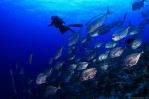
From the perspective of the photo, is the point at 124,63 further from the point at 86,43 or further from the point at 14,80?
the point at 14,80

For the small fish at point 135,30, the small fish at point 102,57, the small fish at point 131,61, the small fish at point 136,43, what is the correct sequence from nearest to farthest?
the small fish at point 131,61, the small fish at point 136,43, the small fish at point 135,30, the small fish at point 102,57

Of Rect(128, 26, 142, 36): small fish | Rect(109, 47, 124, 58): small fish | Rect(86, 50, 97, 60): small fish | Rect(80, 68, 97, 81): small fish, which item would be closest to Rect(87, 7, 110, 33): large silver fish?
Rect(80, 68, 97, 81): small fish

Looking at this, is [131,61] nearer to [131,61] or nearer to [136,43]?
[131,61]

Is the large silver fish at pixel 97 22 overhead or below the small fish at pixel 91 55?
below

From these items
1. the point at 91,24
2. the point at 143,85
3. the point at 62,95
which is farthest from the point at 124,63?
the point at 62,95

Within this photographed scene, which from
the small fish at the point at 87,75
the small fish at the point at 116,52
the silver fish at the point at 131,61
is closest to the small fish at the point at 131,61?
the silver fish at the point at 131,61

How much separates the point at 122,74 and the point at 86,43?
161 inches

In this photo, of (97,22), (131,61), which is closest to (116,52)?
(97,22)

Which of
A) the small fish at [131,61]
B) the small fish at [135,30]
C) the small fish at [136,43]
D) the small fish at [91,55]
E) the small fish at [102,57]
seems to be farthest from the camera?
the small fish at [91,55]

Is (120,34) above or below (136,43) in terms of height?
above

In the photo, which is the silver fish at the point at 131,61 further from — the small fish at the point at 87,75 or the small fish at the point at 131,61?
the small fish at the point at 87,75

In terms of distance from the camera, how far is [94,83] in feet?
19.0

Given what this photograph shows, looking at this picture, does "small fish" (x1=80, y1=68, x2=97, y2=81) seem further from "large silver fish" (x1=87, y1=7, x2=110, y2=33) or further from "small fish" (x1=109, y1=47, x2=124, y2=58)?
"small fish" (x1=109, y1=47, x2=124, y2=58)

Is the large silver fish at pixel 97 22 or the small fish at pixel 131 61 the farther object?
the large silver fish at pixel 97 22
